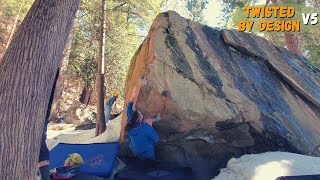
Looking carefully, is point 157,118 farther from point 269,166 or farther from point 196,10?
point 196,10

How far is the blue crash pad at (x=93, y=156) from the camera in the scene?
5.15 m

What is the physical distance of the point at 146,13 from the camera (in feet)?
37.3

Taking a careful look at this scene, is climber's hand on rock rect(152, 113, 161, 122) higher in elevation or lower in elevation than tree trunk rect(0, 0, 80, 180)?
lower

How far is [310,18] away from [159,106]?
27.0 feet

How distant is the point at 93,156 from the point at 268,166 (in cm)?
308

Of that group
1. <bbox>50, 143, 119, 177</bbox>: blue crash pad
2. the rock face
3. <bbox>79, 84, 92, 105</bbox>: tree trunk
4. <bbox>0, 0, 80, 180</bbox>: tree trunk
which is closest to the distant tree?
<bbox>79, 84, 92, 105</bbox>: tree trunk

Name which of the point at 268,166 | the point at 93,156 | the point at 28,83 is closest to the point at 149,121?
the point at 93,156

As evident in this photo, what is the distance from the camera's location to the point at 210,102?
17.4ft

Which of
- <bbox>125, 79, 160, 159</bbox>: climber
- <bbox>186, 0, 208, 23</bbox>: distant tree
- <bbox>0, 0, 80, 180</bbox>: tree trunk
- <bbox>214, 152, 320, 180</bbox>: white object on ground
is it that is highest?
<bbox>186, 0, 208, 23</bbox>: distant tree

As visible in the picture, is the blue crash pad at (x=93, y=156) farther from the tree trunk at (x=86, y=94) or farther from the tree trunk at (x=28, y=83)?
the tree trunk at (x=86, y=94)

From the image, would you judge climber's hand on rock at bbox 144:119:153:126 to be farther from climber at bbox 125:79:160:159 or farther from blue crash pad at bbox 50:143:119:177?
blue crash pad at bbox 50:143:119:177

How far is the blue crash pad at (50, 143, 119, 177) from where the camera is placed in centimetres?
515

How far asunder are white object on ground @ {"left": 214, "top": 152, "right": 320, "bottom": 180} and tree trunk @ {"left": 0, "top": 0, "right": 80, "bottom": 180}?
306 cm

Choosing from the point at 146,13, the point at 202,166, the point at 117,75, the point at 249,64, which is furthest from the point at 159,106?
the point at 117,75
